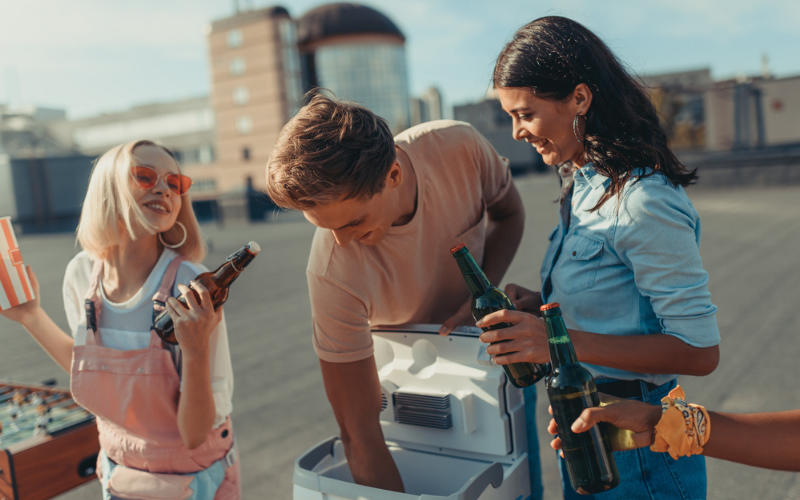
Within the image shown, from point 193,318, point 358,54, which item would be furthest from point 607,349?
point 358,54

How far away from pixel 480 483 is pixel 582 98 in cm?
95

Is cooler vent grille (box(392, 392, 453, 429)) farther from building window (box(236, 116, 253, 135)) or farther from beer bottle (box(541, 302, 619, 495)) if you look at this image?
building window (box(236, 116, 253, 135))

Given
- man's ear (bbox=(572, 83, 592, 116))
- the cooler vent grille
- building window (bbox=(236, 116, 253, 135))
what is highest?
building window (bbox=(236, 116, 253, 135))

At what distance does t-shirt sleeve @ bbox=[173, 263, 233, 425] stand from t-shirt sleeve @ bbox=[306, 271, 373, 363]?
292 mm

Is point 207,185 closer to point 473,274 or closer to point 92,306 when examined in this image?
point 92,306

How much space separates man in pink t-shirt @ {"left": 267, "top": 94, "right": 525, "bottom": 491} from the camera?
56.7 inches

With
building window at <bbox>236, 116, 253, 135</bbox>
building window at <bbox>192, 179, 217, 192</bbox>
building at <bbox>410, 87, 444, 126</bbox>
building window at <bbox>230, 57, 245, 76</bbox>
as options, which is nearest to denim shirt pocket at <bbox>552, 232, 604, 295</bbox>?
building at <bbox>410, 87, 444, 126</bbox>

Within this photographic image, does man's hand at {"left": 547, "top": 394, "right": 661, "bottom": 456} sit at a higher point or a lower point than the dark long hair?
lower

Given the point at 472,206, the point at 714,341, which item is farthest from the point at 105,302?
the point at 714,341

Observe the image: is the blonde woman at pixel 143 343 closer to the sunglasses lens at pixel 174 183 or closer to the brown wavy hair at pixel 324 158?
the sunglasses lens at pixel 174 183

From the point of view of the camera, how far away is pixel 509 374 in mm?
1438

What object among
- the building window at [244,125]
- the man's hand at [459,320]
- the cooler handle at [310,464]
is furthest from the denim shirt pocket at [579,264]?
the building window at [244,125]

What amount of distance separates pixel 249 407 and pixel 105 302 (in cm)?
274

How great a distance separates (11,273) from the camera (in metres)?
1.67
